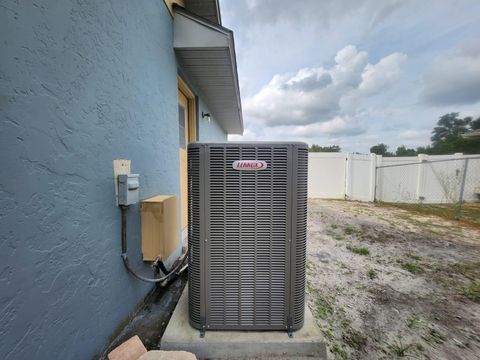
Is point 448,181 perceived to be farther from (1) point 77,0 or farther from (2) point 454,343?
(1) point 77,0

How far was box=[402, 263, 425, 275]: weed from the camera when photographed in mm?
2771

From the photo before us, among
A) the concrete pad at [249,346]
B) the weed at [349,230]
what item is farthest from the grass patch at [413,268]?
the concrete pad at [249,346]

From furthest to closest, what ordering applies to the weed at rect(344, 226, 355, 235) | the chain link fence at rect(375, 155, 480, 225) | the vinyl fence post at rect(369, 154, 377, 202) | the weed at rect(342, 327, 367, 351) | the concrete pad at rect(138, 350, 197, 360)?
the vinyl fence post at rect(369, 154, 377, 202)
the chain link fence at rect(375, 155, 480, 225)
the weed at rect(344, 226, 355, 235)
the weed at rect(342, 327, 367, 351)
the concrete pad at rect(138, 350, 197, 360)

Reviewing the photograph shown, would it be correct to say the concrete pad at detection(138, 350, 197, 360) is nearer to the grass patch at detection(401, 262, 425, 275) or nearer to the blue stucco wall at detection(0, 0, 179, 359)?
the blue stucco wall at detection(0, 0, 179, 359)

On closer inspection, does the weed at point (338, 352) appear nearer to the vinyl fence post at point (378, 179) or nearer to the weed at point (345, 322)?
the weed at point (345, 322)

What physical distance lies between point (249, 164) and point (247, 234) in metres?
0.47

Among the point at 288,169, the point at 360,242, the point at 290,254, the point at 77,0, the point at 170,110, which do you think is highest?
the point at 77,0

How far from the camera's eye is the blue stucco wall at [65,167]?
82 centimetres

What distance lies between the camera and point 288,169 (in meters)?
1.36

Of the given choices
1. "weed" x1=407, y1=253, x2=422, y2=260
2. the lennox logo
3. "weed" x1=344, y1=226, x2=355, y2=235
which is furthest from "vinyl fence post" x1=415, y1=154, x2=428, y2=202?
the lennox logo

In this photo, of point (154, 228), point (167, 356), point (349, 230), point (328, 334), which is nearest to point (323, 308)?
point (328, 334)

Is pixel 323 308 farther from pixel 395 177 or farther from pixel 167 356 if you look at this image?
pixel 395 177

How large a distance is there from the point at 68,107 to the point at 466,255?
5209 millimetres

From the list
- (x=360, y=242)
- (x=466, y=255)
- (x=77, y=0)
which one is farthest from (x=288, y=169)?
(x=466, y=255)
